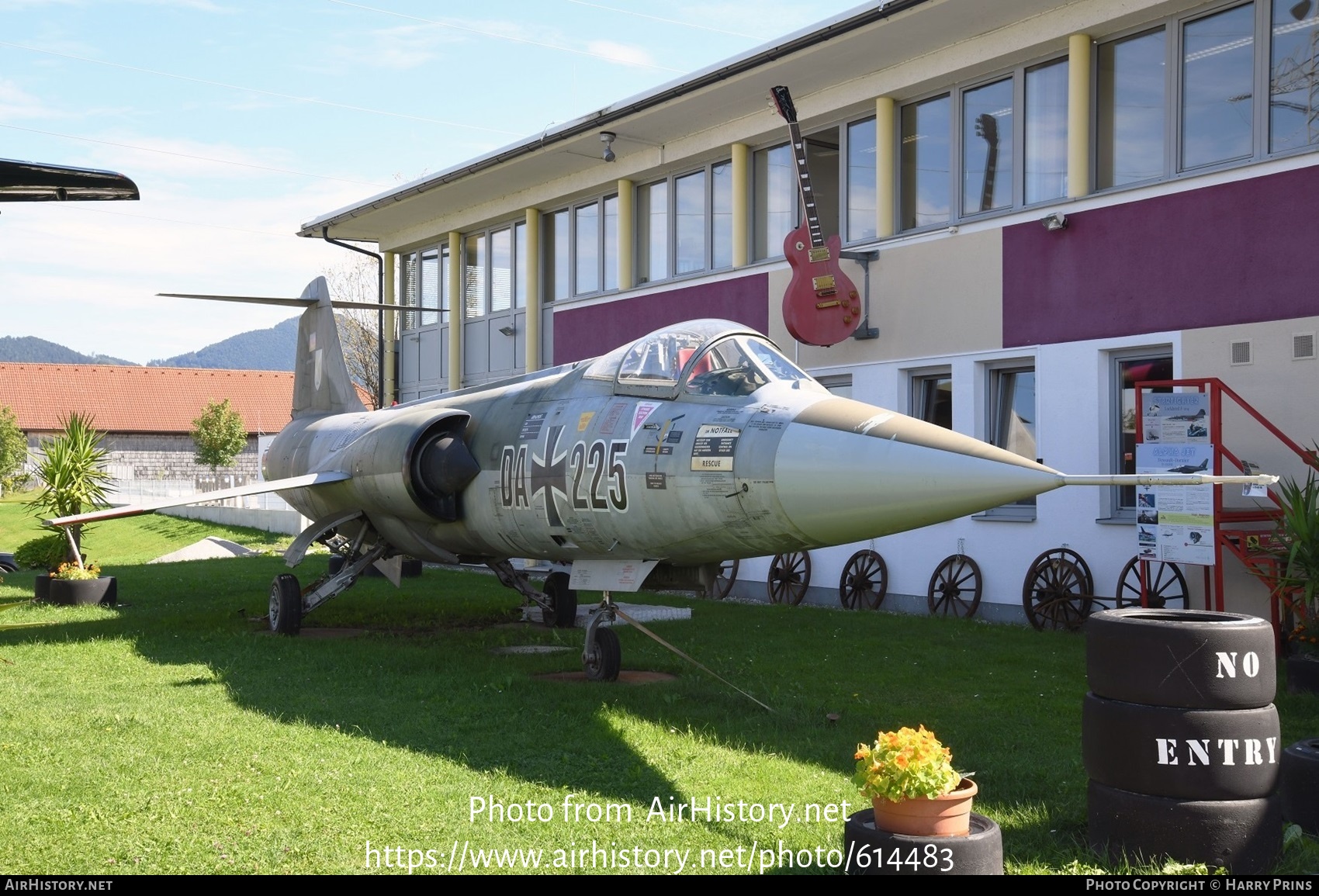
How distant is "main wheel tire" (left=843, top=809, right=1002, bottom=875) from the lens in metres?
4.49

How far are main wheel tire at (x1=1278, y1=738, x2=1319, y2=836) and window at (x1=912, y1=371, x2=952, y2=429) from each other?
10298mm

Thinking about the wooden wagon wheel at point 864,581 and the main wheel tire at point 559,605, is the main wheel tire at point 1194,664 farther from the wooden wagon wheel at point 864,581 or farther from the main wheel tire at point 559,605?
the wooden wagon wheel at point 864,581

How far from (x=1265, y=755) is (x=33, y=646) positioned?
10.8 meters

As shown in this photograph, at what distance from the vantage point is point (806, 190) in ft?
51.5

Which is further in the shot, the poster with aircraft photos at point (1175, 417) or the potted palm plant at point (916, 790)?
the poster with aircraft photos at point (1175, 417)

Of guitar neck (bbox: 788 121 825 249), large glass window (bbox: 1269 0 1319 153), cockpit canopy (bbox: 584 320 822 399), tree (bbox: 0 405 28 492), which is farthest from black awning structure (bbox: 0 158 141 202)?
tree (bbox: 0 405 28 492)

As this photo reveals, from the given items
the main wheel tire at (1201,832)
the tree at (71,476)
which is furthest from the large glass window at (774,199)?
the main wheel tire at (1201,832)

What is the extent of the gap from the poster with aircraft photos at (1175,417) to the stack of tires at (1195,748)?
6.67 m

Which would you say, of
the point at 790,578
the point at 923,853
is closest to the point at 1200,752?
the point at 923,853

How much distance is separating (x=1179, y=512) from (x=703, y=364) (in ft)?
16.9

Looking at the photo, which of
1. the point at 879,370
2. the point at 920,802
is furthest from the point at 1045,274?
the point at 920,802

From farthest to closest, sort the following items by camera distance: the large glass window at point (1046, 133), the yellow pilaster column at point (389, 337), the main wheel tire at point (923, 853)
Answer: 1. the yellow pilaster column at point (389, 337)
2. the large glass window at point (1046, 133)
3. the main wheel tire at point (923, 853)

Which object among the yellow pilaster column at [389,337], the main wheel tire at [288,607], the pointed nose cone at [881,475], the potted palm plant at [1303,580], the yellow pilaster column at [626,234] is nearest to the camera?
the pointed nose cone at [881,475]

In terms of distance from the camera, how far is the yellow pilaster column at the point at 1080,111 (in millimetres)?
14172
